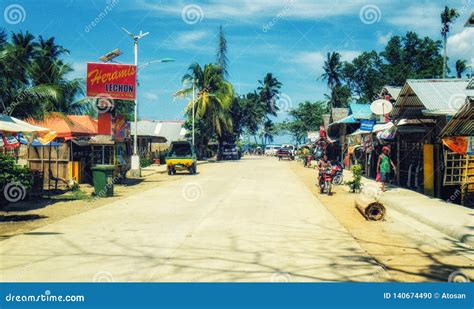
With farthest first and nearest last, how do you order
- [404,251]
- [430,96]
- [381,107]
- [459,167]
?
[381,107]
[430,96]
[459,167]
[404,251]

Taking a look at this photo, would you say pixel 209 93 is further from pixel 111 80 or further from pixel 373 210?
pixel 373 210

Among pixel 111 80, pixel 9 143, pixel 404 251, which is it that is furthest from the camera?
pixel 111 80

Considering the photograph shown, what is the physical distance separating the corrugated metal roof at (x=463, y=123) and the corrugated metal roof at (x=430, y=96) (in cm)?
235

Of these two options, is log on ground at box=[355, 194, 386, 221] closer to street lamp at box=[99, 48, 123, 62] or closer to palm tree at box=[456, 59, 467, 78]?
street lamp at box=[99, 48, 123, 62]

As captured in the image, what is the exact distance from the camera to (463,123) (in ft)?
41.1

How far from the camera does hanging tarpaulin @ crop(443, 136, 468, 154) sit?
50.1 ft

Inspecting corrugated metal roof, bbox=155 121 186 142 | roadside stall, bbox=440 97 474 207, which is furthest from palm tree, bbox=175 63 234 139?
roadside stall, bbox=440 97 474 207

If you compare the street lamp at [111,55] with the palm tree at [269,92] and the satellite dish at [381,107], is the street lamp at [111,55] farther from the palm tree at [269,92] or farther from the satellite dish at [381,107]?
the palm tree at [269,92]

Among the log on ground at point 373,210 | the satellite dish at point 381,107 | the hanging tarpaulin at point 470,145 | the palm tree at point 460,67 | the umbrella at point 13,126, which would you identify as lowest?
the log on ground at point 373,210

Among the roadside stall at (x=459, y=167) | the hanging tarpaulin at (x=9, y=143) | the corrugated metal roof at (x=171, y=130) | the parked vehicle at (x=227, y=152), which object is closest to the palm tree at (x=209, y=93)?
the parked vehicle at (x=227, y=152)

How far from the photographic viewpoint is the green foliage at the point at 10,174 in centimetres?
1486

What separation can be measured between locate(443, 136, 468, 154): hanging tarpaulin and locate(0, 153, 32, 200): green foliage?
13728 mm

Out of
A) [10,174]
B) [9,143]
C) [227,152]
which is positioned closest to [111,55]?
[9,143]

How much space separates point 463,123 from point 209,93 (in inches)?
1843
